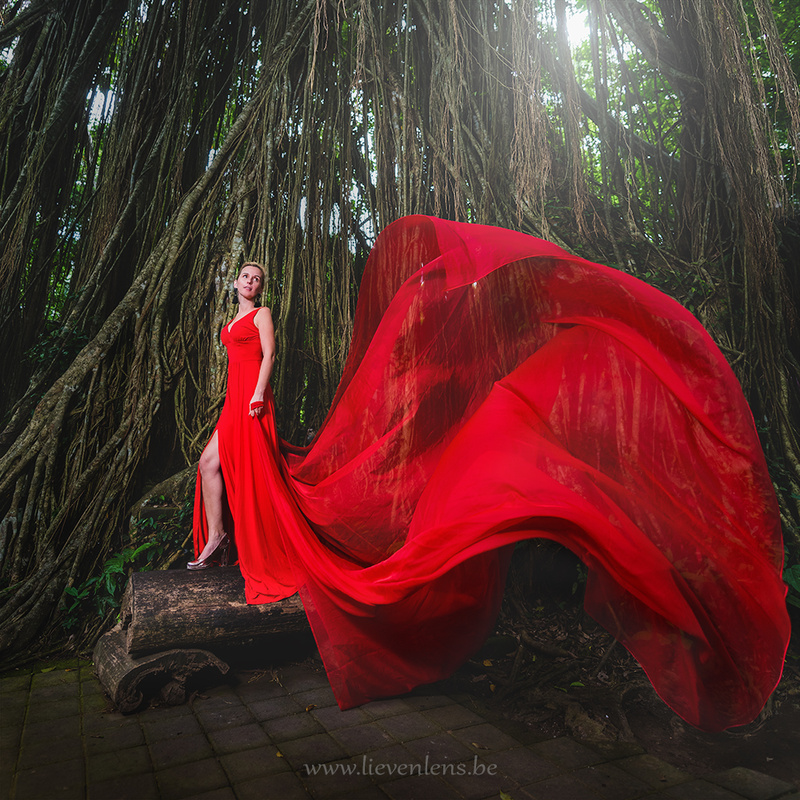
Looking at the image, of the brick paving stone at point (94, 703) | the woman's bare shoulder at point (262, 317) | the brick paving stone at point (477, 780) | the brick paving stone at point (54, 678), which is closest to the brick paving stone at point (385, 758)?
the brick paving stone at point (477, 780)

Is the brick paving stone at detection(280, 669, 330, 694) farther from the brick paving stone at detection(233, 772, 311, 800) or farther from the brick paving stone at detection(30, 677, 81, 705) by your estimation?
the brick paving stone at detection(30, 677, 81, 705)

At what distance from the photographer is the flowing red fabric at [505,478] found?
1.48m

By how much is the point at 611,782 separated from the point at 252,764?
3.31 feet

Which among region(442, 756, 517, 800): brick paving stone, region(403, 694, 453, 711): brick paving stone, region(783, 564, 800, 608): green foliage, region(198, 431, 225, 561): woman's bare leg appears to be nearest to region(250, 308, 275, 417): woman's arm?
region(198, 431, 225, 561): woman's bare leg

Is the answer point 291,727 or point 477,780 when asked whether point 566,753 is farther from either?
point 291,727

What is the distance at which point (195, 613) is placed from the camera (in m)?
2.10

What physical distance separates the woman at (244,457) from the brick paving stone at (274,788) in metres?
0.78

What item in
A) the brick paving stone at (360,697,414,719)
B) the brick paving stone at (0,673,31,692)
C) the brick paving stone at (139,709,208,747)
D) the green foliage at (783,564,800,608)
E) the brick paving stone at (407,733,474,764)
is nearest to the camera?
the brick paving stone at (407,733,474,764)

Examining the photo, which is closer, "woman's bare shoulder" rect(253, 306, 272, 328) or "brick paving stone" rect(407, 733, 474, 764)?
"brick paving stone" rect(407, 733, 474, 764)

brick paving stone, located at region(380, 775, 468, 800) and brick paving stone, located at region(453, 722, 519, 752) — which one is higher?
brick paving stone, located at region(380, 775, 468, 800)

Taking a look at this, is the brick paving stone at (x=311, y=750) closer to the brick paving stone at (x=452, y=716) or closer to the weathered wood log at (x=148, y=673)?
the brick paving stone at (x=452, y=716)

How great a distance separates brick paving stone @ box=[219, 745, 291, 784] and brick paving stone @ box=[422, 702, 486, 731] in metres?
0.53

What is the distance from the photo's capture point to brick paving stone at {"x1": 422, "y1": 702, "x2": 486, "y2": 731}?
1811 mm

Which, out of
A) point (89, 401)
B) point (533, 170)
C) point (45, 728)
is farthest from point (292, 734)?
point (533, 170)
